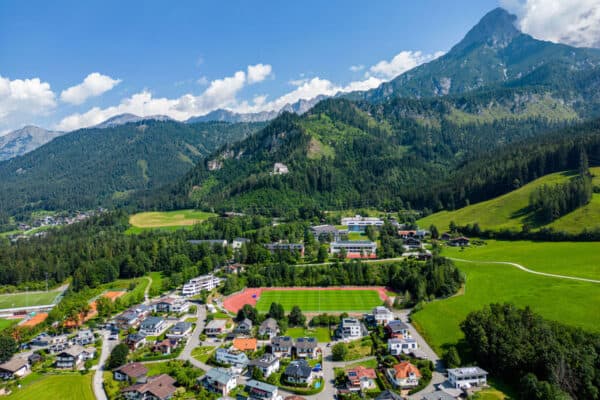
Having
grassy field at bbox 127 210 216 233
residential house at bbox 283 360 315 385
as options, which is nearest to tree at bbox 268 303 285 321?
residential house at bbox 283 360 315 385

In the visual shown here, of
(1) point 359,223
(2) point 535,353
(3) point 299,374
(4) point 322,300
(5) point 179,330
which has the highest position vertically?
(1) point 359,223

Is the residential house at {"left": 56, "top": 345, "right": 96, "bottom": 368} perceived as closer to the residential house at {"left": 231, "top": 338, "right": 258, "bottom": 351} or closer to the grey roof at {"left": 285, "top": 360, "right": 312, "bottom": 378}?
the residential house at {"left": 231, "top": 338, "right": 258, "bottom": 351}

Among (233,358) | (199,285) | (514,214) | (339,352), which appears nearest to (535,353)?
(339,352)

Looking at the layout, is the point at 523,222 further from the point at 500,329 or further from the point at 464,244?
the point at 500,329

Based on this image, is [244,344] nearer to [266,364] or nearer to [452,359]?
[266,364]

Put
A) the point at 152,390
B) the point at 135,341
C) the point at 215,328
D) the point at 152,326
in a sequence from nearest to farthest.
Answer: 1. the point at 152,390
2. the point at 135,341
3. the point at 215,328
4. the point at 152,326

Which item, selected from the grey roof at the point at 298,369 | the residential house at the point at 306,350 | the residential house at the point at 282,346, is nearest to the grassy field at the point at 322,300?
the residential house at the point at 282,346

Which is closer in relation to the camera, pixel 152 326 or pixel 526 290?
pixel 152 326

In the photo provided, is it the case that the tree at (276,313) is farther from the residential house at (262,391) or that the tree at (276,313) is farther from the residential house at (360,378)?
the residential house at (360,378)
